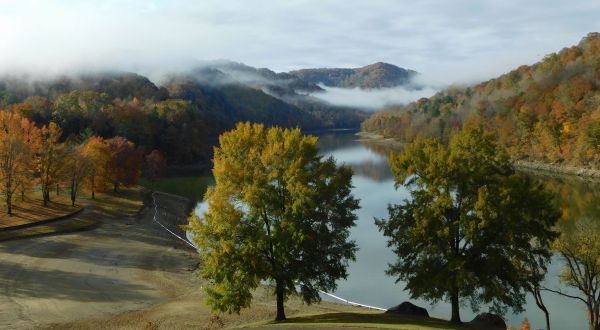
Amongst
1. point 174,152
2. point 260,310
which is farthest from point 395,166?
point 174,152

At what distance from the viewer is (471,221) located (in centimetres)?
A: 2703

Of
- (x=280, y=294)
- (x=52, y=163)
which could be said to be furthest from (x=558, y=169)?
(x=280, y=294)

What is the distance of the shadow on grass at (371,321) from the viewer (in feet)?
83.8

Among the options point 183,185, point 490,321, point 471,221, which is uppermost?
point 471,221

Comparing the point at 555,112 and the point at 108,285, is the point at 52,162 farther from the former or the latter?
the point at 555,112

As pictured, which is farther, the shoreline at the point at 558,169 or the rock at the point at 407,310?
the shoreline at the point at 558,169

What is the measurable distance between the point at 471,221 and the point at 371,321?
7304 millimetres

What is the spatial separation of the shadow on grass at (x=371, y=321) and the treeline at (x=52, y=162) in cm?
4752

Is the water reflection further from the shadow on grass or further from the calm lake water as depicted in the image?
the shadow on grass

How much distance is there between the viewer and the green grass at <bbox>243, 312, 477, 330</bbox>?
83.2 feet

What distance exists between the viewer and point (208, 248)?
29797 millimetres

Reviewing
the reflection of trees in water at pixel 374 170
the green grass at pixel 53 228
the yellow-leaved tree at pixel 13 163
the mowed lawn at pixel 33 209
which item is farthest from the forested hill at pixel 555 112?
the yellow-leaved tree at pixel 13 163

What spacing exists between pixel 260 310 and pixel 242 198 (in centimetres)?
1033

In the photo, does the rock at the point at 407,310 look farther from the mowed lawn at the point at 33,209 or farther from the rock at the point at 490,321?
the mowed lawn at the point at 33,209
